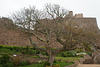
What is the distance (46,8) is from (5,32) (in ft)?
30.6

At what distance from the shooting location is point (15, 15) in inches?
504

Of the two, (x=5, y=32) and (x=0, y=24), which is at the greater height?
(x=0, y=24)

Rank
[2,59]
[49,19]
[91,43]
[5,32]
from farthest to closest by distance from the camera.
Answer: [5,32]
[91,43]
[49,19]
[2,59]

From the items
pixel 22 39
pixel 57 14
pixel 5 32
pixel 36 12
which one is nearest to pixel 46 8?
pixel 57 14

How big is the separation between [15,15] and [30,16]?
76.6 inches

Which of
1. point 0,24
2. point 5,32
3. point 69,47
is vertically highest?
point 0,24

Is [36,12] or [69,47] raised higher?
[36,12]

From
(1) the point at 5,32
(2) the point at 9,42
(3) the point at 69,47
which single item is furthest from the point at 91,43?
(1) the point at 5,32

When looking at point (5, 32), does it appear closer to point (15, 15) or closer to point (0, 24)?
point (0, 24)

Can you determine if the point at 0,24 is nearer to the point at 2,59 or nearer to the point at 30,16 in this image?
the point at 30,16

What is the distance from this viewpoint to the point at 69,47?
8.48 metres

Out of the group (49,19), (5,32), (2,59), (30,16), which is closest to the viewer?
(2,59)

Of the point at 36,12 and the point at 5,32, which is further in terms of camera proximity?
the point at 5,32

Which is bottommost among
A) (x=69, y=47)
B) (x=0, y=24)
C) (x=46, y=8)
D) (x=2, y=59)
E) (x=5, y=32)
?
(x=2, y=59)
